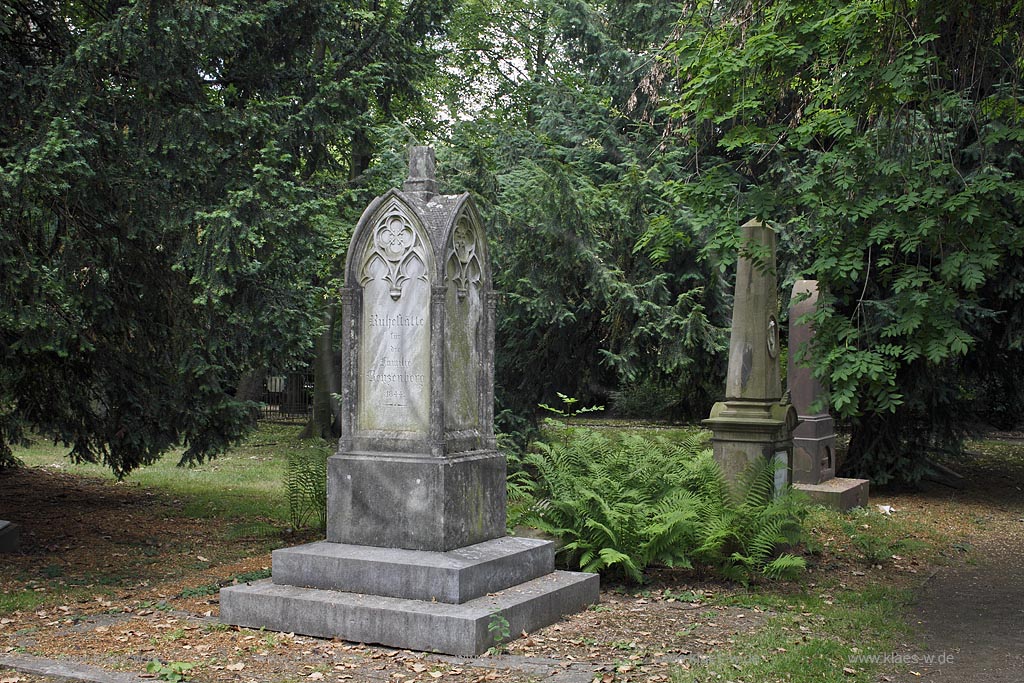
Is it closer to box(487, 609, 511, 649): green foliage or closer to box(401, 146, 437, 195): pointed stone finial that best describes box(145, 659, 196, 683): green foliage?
box(487, 609, 511, 649): green foliage

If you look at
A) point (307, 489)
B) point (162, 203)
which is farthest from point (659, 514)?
point (162, 203)

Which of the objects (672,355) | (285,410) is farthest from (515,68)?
(672,355)

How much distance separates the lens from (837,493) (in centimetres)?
1310

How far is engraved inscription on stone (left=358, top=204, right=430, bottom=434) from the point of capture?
7480mm

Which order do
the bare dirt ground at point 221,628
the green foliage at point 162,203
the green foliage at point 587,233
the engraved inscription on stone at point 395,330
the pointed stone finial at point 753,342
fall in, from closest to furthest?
the bare dirt ground at point 221,628 → the engraved inscription on stone at point 395,330 → the green foliage at point 162,203 → the pointed stone finial at point 753,342 → the green foliage at point 587,233

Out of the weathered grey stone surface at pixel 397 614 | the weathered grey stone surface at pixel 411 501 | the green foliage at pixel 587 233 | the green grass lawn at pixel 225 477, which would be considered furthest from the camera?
the green foliage at pixel 587 233

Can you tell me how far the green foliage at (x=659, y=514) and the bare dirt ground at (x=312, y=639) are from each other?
1.02ft

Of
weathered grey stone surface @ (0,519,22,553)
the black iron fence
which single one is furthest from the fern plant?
the black iron fence

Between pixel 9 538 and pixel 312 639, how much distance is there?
189 inches

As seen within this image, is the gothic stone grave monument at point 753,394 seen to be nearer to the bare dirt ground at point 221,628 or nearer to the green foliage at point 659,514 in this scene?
the green foliage at point 659,514

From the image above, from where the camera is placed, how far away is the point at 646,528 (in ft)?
27.5

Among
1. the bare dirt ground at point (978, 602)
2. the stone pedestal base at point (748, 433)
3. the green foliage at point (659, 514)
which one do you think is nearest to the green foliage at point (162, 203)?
the green foliage at point (659, 514)

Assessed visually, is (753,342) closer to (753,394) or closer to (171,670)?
(753,394)

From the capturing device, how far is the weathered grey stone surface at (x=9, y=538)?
32.3ft
